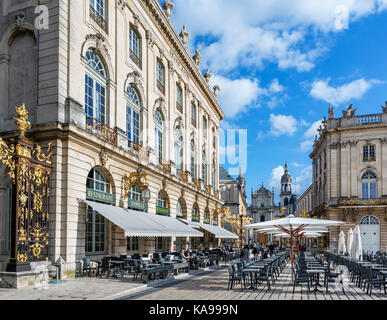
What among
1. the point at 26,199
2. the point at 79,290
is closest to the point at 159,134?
the point at 26,199

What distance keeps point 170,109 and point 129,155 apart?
31.6 feet

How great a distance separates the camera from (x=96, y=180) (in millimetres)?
19375

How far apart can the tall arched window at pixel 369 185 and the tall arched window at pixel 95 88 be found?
4044 centimetres

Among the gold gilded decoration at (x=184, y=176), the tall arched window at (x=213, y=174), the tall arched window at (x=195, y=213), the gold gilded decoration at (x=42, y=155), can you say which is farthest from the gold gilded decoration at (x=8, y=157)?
the tall arched window at (x=213, y=174)

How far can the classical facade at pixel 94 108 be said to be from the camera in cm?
1673

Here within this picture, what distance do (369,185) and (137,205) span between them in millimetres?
38098

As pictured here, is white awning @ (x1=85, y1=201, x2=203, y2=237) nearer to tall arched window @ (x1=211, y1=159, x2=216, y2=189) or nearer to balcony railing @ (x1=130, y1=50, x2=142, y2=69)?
balcony railing @ (x1=130, y1=50, x2=142, y2=69)

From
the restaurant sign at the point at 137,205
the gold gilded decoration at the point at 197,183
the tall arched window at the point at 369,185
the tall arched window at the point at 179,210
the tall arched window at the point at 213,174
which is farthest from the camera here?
the tall arched window at the point at 369,185

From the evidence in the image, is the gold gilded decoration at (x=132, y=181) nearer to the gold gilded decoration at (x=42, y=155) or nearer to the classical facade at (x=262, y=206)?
the gold gilded decoration at (x=42, y=155)

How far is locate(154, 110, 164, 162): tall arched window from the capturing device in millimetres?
28130

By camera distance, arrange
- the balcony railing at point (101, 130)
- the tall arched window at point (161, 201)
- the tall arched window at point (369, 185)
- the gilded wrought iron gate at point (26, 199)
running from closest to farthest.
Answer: the gilded wrought iron gate at point (26, 199)
the balcony railing at point (101, 130)
the tall arched window at point (161, 201)
the tall arched window at point (369, 185)

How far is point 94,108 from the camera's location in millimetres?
20047

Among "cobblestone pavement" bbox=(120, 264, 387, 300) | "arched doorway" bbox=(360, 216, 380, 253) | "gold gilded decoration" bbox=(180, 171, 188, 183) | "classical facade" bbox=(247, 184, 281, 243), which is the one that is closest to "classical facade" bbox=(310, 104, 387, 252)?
"arched doorway" bbox=(360, 216, 380, 253)

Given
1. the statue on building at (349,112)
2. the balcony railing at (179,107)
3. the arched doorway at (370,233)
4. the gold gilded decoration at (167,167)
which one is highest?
the statue on building at (349,112)
